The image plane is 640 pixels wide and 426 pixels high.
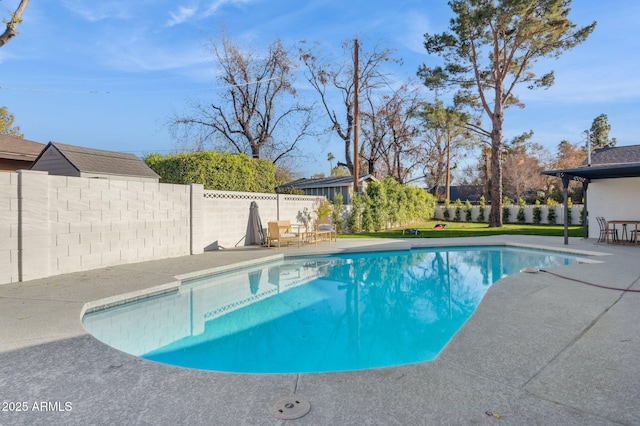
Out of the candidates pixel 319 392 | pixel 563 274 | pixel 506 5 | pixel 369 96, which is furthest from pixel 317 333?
pixel 369 96

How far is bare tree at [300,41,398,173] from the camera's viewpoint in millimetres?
23734

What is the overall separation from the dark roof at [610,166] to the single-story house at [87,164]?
13.8 metres

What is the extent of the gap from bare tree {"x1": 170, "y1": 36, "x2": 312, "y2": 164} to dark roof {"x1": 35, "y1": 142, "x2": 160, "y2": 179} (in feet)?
29.9

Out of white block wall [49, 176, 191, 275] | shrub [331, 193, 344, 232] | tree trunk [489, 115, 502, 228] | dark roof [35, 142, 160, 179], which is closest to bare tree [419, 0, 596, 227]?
tree trunk [489, 115, 502, 228]

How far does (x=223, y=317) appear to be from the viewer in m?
5.31

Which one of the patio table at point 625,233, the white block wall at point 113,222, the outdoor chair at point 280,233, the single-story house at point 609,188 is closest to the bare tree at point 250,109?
the outdoor chair at point 280,233

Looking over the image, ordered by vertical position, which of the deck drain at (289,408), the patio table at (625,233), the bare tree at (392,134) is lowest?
the deck drain at (289,408)

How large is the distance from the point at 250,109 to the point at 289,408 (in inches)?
865

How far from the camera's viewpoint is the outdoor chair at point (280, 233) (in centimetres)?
1104

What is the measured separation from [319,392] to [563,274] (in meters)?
6.23

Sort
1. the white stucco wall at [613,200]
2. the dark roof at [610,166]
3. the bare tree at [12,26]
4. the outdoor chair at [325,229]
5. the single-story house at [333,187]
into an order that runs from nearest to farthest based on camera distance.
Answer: the bare tree at [12,26] → the dark roof at [610,166] → the white stucco wall at [613,200] → the outdoor chair at [325,229] → the single-story house at [333,187]

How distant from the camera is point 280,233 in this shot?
1151cm

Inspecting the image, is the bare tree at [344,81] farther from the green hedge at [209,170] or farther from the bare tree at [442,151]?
the green hedge at [209,170]

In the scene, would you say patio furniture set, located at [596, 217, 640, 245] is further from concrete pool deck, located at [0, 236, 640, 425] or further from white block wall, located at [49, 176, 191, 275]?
white block wall, located at [49, 176, 191, 275]
